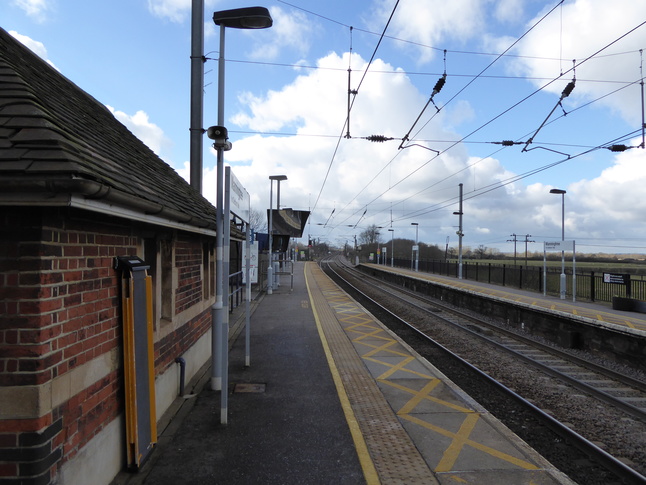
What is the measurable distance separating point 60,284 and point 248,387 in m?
4.08

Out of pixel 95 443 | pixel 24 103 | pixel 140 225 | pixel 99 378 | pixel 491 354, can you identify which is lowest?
pixel 491 354

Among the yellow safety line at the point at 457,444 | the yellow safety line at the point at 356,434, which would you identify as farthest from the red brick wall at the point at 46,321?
the yellow safety line at the point at 457,444

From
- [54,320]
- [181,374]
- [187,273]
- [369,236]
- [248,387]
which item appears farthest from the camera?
[369,236]

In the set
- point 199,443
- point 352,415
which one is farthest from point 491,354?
point 199,443

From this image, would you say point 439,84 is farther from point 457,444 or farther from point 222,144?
point 457,444

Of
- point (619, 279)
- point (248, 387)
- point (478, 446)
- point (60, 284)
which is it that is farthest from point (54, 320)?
point (619, 279)

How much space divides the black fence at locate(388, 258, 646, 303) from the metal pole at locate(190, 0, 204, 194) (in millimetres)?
15761

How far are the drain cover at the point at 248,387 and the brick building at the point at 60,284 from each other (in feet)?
8.29

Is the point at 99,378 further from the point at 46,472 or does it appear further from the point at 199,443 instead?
the point at 199,443

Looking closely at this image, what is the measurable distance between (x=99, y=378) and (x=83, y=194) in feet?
5.62

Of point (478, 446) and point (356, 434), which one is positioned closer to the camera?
point (478, 446)

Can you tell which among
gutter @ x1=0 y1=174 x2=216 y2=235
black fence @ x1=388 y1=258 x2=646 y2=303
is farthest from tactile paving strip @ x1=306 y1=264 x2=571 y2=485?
black fence @ x1=388 y1=258 x2=646 y2=303

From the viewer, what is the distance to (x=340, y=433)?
4719 mm

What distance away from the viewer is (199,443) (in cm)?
444
